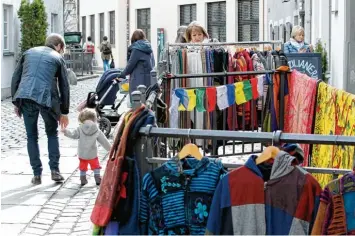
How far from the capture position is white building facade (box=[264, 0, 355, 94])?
1577 cm

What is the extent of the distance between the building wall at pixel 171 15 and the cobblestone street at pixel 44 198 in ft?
81.1

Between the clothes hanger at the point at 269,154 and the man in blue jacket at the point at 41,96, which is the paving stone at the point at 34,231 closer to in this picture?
the man in blue jacket at the point at 41,96

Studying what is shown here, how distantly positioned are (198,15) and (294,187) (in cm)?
3704

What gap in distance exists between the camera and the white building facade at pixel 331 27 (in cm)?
1577

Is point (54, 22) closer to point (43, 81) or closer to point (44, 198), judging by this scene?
point (43, 81)

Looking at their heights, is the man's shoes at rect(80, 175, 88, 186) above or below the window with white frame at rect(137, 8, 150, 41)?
below

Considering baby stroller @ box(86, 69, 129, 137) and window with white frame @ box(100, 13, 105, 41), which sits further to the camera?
window with white frame @ box(100, 13, 105, 41)

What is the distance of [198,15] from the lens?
4050 cm

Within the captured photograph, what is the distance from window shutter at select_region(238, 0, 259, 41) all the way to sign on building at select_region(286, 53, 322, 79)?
22.3 meters

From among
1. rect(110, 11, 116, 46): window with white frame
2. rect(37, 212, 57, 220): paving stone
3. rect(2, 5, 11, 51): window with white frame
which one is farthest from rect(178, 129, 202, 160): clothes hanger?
rect(110, 11, 116, 46): window with white frame

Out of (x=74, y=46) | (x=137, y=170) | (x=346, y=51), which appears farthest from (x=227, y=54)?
(x=74, y=46)

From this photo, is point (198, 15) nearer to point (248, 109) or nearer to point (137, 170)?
point (248, 109)

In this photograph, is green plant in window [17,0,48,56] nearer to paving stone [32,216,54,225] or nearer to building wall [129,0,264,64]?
building wall [129,0,264,64]

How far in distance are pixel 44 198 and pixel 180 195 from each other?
17.4 feet
